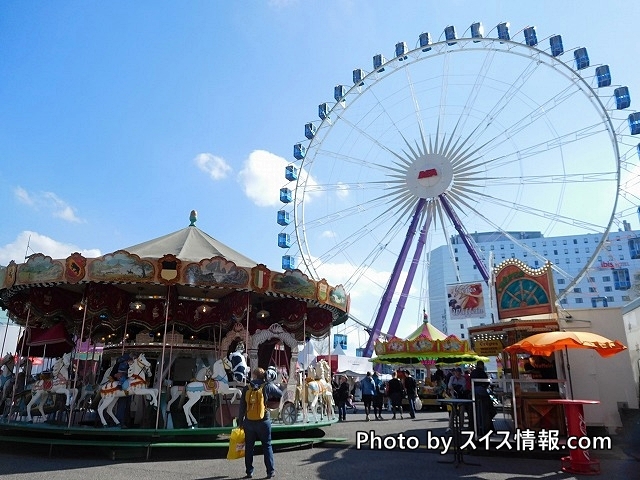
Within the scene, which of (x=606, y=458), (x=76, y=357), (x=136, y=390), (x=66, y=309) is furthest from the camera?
(x=66, y=309)

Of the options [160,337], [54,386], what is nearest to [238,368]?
[54,386]

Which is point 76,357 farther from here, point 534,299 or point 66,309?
point 534,299

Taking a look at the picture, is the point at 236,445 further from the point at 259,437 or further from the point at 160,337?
the point at 160,337

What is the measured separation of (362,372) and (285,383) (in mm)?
19325

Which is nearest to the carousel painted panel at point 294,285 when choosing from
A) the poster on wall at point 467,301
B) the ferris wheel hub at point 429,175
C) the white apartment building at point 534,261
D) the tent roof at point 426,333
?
the tent roof at point 426,333

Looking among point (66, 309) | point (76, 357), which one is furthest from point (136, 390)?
point (66, 309)

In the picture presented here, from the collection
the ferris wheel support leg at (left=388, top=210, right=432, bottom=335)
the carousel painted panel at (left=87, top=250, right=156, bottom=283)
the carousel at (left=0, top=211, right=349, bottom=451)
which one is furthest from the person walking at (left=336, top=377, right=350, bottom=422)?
the ferris wheel support leg at (left=388, top=210, right=432, bottom=335)

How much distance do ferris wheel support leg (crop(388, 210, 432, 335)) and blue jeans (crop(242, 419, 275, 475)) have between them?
1968cm

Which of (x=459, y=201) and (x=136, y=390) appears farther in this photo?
(x=459, y=201)

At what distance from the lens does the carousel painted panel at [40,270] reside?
9.94 m

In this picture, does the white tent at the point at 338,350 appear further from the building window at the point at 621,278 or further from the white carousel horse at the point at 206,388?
the white carousel horse at the point at 206,388

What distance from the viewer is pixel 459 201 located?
950 inches

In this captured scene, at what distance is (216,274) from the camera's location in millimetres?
10180

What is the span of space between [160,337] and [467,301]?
1676 centimetres
